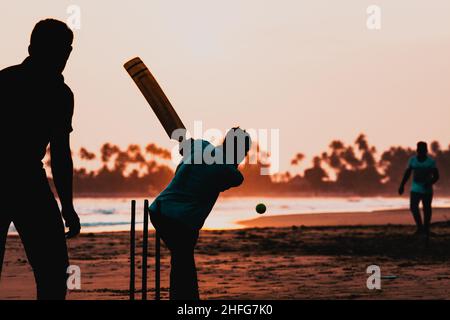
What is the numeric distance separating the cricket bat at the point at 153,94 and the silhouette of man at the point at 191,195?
1.58ft

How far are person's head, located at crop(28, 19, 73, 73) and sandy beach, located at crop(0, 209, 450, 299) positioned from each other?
4.90m

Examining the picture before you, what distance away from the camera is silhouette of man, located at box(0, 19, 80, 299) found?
6203 millimetres

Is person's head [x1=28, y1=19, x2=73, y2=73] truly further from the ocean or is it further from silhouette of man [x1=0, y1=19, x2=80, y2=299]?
the ocean

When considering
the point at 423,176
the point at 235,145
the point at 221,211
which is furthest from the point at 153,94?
the point at 221,211

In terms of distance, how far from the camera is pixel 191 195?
785cm

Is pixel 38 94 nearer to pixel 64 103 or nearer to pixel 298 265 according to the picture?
pixel 64 103

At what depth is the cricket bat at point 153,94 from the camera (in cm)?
828

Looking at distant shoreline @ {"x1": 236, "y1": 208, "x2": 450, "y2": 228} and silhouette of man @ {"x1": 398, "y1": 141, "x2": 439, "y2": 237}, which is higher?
silhouette of man @ {"x1": 398, "y1": 141, "x2": 439, "y2": 237}

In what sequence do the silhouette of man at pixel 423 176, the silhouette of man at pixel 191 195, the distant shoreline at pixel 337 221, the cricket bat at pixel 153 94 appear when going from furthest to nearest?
the distant shoreline at pixel 337 221 → the silhouette of man at pixel 423 176 → the cricket bat at pixel 153 94 → the silhouette of man at pixel 191 195

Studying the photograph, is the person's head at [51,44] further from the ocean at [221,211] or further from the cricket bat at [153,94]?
the ocean at [221,211]

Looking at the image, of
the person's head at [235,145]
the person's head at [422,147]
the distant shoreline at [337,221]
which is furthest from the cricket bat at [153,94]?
the distant shoreline at [337,221]

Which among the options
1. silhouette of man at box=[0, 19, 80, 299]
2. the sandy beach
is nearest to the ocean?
the sandy beach
